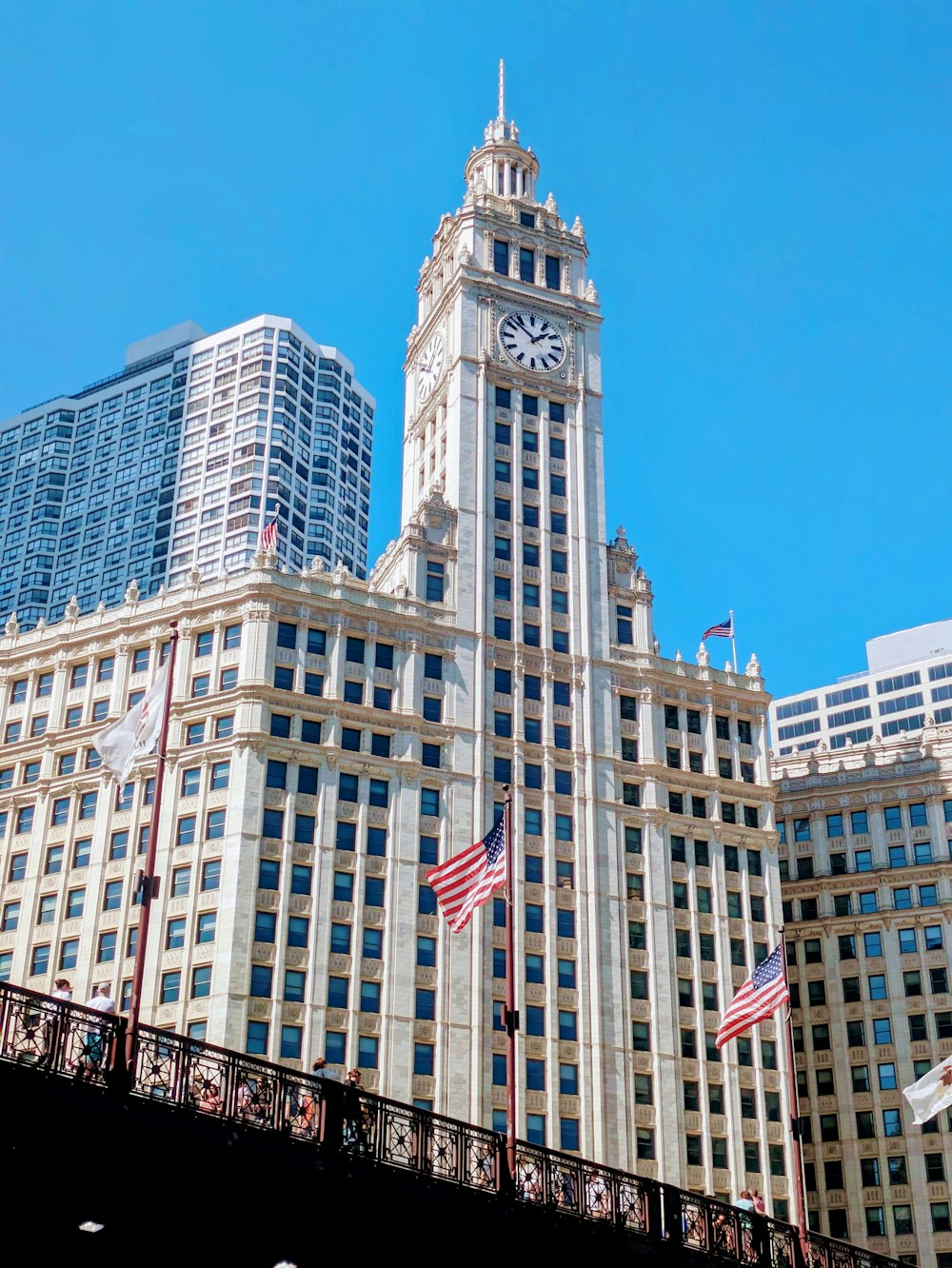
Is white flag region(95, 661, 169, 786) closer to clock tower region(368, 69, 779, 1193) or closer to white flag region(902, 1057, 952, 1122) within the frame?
white flag region(902, 1057, 952, 1122)

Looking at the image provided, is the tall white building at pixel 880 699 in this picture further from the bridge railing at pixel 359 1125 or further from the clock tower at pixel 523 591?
the bridge railing at pixel 359 1125

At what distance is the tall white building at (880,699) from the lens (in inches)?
7121

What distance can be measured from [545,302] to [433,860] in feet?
134

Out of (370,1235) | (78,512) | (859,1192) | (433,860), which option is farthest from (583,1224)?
(78,512)

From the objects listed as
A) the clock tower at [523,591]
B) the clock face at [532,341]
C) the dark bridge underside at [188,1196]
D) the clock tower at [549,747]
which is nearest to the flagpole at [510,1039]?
the dark bridge underside at [188,1196]

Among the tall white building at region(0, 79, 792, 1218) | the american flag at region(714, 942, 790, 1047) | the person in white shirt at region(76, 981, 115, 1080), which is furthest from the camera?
the tall white building at region(0, 79, 792, 1218)

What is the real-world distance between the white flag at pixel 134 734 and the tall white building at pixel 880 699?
14442cm

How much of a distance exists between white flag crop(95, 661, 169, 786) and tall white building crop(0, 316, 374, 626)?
118m

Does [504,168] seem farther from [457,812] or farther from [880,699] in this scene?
[880,699]

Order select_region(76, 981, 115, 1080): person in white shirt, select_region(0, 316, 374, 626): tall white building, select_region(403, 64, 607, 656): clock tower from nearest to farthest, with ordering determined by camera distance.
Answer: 1. select_region(76, 981, 115, 1080): person in white shirt
2. select_region(403, 64, 607, 656): clock tower
3. select_region(0, 316, 374, 626): tall white building

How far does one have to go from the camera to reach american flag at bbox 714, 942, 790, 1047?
4997 cm

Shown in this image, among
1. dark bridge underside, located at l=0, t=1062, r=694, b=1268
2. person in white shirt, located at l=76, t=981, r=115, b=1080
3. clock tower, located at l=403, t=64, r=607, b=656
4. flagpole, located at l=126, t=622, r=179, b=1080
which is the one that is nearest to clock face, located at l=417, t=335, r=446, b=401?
clock tower, located at l=403, t=64, r=607, b=656

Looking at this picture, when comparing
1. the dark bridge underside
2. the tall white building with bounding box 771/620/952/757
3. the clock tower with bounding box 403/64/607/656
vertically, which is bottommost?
the dark bridge underside

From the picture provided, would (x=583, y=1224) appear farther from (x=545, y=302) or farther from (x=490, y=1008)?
(x=545, y=302)
